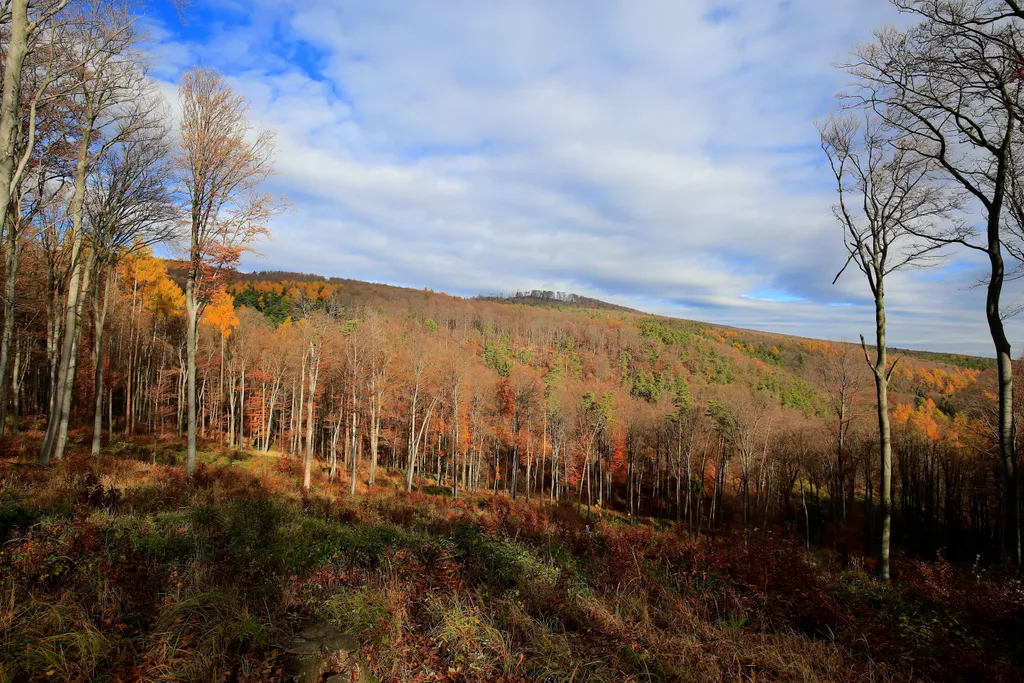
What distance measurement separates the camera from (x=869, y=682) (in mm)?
4047

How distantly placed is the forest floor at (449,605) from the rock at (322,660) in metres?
0.14

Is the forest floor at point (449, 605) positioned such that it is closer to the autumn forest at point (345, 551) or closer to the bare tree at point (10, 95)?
the autumn forest at point (345, 551)

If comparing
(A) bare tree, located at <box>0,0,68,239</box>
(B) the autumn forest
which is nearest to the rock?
(B) the autumn forest

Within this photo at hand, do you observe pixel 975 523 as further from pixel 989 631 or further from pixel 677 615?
pixel 677 615

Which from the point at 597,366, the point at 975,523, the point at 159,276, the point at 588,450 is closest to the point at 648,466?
the point at 588,450

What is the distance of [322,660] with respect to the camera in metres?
3.84

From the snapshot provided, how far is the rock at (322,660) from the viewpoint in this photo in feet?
12.2

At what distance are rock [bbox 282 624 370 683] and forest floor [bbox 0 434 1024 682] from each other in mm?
144

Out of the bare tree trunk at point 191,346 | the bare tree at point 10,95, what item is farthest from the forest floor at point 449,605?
the bare tree at point 10,95

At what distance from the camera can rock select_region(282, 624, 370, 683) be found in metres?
3.71

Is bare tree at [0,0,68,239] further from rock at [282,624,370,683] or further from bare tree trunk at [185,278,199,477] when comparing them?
bare tree trunk at [185,278,199,477]

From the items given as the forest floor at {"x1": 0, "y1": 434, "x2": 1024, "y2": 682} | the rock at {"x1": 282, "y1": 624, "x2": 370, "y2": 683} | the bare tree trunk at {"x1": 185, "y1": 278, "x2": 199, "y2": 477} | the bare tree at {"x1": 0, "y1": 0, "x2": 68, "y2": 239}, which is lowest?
the forest floor at {"x1": 0, "y1": 434, "x2": 1024, "y2": 682}

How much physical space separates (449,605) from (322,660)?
1.83m

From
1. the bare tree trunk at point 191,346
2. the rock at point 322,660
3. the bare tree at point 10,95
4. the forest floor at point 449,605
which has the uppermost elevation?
the bare tree at point 10,95
